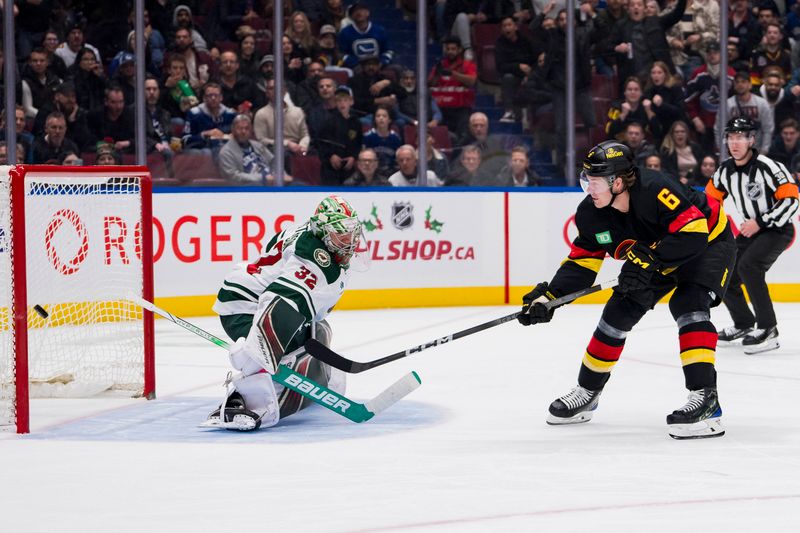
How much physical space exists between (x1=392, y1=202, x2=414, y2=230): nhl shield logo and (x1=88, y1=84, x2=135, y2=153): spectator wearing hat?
5.55 feet

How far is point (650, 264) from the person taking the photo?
374cm

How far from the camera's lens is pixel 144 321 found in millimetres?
4629

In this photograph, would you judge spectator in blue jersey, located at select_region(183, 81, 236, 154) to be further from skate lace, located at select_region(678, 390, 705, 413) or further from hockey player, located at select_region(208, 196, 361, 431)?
skate lace, located at select_region(678, 390, 705, 413)

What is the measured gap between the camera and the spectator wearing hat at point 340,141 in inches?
315

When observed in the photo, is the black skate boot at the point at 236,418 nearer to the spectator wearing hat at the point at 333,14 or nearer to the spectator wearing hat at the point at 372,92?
the spectator wearing hat at the point at 372,92

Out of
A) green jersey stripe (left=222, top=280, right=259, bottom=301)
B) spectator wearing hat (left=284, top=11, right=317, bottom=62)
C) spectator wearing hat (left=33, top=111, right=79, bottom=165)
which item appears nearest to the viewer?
green jersey stripe (left=222, top=280, right=259, bottom=301)

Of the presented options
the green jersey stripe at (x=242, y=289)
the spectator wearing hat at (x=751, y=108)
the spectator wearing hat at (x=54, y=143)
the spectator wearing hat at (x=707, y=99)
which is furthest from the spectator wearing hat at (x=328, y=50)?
the green jersey stripe at (x=242, y=289)

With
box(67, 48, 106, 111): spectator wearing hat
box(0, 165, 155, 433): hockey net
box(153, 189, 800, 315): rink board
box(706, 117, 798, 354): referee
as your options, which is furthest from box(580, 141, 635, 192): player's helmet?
box(67, 48, 106, 111): spectator wearing hat

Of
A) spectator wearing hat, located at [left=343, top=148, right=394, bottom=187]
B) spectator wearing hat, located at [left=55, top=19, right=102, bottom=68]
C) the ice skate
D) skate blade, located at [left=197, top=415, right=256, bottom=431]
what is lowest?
the ice skate

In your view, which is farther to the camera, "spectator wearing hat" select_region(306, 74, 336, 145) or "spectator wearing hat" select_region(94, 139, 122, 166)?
"spectator wearing hat" select_region(306, 74, 336, 145)

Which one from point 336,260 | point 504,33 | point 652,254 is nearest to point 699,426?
point 652,254

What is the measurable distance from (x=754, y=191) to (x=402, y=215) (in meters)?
2.67

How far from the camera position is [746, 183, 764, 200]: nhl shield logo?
5.88 m

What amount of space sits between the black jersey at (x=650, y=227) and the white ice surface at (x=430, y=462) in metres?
0.53
